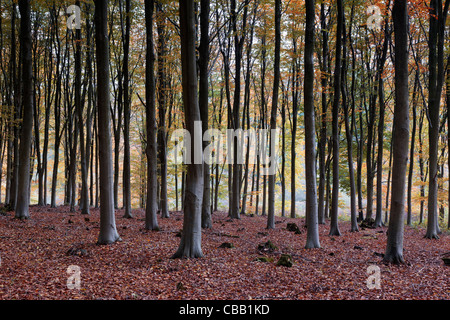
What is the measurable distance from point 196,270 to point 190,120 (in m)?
3.25

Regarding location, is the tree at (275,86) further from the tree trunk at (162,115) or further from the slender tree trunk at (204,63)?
the tree trunk at (162,115)

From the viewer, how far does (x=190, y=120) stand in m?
7.07

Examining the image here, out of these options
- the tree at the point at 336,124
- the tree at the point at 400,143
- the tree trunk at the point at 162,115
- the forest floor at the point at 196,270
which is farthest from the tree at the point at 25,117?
the tree at the point at 400,143

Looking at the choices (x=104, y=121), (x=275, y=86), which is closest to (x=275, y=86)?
(x=275, y=86)

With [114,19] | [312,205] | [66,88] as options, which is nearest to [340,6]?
[312,205]

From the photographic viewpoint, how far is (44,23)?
650 inches

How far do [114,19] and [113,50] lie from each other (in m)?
1.46

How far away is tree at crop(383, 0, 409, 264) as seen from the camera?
23.2 ft

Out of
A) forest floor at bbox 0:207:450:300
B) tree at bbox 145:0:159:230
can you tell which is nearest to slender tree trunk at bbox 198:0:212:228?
tree at bbox 145:0:159:230

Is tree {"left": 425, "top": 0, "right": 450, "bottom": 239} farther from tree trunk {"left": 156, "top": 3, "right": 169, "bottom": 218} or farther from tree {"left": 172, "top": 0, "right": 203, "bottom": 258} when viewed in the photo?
tree trunk {"left": 156, "top": 3, "right": 169, "bottom": 218}

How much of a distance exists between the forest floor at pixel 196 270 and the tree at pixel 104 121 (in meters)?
0.70

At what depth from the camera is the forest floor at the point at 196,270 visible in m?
4.99

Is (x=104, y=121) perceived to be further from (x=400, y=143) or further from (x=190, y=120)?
(x=400, y=143)

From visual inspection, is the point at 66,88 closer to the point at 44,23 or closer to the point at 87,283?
the point at 44,23
